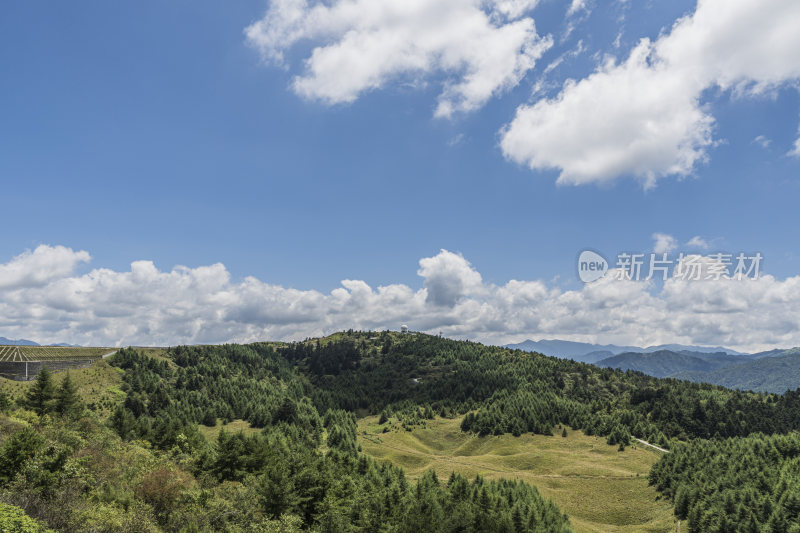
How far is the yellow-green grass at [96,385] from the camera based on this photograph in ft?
392

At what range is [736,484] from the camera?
87.7 m

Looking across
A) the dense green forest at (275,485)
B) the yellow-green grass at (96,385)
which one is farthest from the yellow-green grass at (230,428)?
the yellow-green grass at (96,385)

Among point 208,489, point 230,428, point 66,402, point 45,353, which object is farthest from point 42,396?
point 45,353

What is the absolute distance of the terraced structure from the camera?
440 feet

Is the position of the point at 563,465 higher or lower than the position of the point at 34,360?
lower

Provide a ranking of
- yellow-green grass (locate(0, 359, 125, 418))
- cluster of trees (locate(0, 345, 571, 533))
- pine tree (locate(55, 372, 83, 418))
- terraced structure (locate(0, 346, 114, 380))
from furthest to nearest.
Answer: terraced structure (locate(0, 346, 114, 380)) → yellow-green grass (locate(0, 359, 125, 418)) → pine tree (locate(55, 372, 83, 418)) → cluster of trees (locate(0, 345, 571, 533))

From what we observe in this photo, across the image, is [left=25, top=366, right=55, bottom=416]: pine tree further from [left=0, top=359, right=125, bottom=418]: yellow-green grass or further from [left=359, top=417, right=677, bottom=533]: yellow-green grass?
[left=359, top=417, right=677, bottom=533]: yellow-green grass

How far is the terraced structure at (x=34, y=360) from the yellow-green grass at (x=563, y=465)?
360ft

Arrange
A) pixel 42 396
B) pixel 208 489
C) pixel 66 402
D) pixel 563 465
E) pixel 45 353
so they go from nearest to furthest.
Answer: pixel 208 489 → pixel 42 396 → pixel 66 402 → pixel 563 465 → pixel 45 353

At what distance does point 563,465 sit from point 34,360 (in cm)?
17270

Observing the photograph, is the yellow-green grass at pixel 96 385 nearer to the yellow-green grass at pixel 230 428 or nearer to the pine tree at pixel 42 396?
the yellow-green grass at pixel 230 428

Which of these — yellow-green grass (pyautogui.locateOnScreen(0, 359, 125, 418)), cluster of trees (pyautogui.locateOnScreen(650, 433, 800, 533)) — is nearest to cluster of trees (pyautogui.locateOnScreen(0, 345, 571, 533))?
cluster of trees (pyautogui.locateOnScreen(650, 433, 800, 533))

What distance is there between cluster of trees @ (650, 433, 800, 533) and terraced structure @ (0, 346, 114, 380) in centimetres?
17546

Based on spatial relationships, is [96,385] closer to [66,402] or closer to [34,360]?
[34,360]
